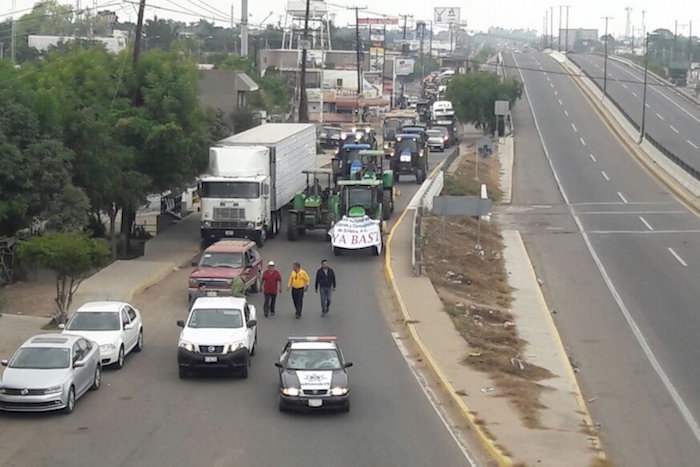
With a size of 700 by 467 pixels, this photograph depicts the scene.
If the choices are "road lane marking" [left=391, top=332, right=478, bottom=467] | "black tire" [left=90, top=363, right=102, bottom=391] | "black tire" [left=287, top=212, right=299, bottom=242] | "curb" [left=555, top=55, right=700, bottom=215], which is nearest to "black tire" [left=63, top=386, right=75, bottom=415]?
"black tire" [left=90, top=363, right=102, bottom=391]

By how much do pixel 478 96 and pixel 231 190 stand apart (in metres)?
59.6

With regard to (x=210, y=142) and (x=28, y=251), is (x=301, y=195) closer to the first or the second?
(x=210, y=142)

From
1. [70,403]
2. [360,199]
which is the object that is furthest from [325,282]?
[360,199]

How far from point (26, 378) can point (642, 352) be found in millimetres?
15588

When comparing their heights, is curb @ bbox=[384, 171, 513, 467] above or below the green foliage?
below

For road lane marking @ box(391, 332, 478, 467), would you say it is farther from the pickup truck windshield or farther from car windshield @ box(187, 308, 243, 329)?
the pickup truck windshield

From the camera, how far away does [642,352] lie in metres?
29.9

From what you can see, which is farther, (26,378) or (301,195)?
(301,195)

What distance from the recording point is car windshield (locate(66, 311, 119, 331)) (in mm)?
24906

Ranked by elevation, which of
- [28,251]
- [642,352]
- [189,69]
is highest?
[189,69]

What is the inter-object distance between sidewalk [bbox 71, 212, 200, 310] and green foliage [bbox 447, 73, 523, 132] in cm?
5324

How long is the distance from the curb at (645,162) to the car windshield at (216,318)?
37.3 meters

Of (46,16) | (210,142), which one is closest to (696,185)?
(210,142)

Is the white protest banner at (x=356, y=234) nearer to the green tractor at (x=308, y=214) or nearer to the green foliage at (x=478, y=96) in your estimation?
the green tractor at (x=308, y=214)
